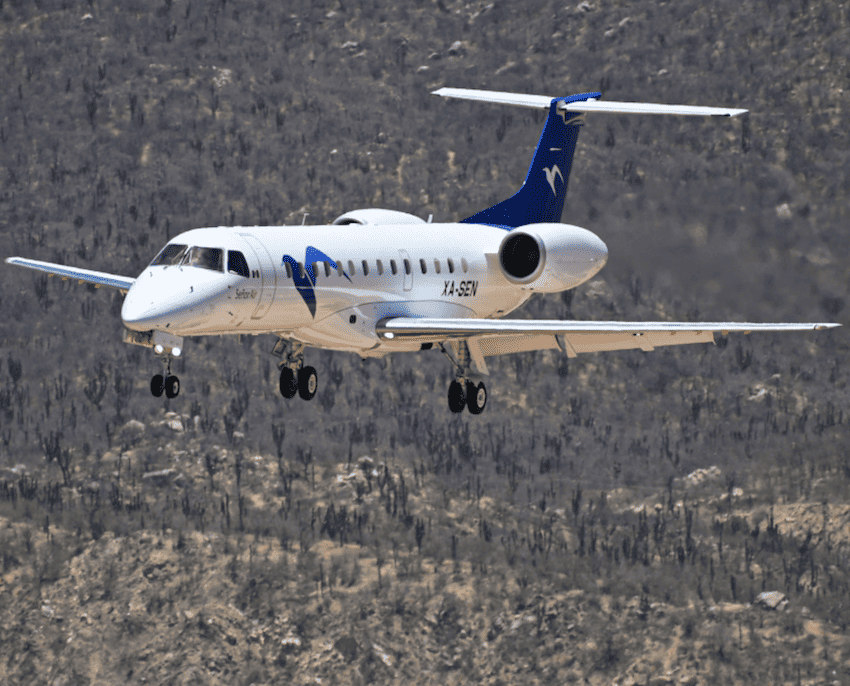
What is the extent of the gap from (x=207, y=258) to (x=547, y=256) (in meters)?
10.2

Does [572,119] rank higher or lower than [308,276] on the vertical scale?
higher

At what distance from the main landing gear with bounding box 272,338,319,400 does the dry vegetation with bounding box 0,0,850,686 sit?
49.2m

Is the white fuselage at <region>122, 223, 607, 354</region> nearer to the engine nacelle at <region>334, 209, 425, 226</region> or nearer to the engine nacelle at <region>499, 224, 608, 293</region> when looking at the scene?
the engine nacelle at <region>499, 224, 608, 293</region>

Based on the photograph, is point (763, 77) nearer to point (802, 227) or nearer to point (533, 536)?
point (802, 227)

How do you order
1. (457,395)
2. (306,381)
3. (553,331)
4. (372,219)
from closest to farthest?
(553,331) → (306,381) → (457,395) → (372,219)

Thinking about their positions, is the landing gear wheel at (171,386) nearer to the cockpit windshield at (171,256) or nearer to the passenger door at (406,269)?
the cockpit windshield at (171,256)

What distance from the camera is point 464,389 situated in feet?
150

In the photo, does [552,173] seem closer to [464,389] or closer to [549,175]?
[549,175]

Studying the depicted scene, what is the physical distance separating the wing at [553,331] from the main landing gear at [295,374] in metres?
2.11

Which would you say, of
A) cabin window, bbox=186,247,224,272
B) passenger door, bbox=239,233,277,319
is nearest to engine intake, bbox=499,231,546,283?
passenger door, bbox=239,233,277,319

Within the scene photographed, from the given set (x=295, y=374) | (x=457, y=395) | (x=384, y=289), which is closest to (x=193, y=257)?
(x=295, y=374)

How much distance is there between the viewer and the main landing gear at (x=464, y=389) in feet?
150

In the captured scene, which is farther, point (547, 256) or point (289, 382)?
point (547, 256)

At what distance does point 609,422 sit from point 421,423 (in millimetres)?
11169
